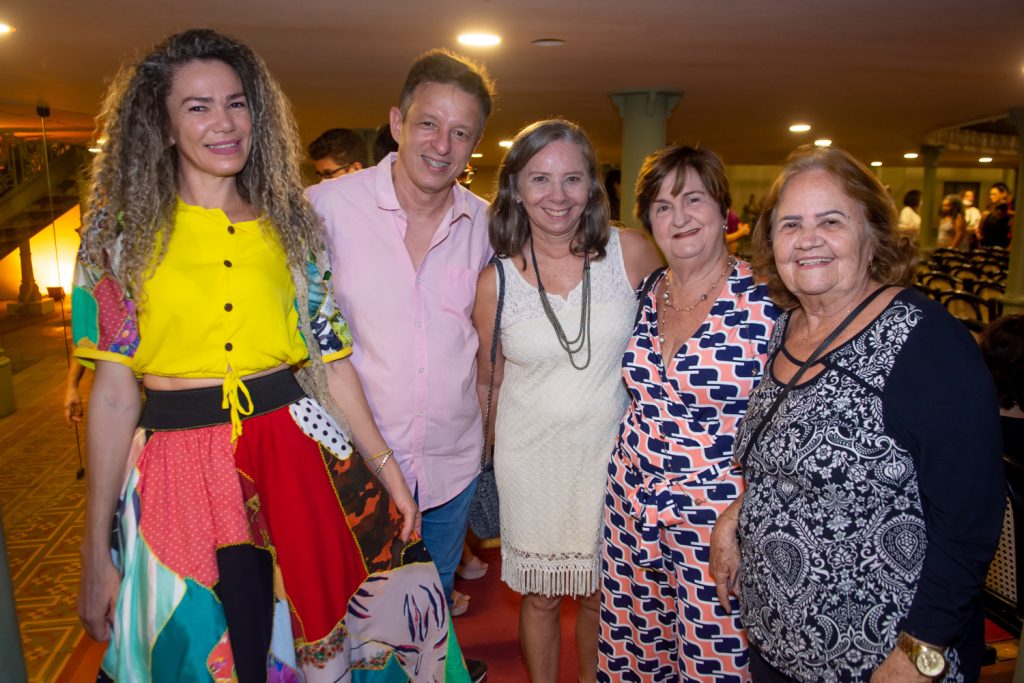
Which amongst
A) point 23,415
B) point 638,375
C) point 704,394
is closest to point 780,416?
point 704,394

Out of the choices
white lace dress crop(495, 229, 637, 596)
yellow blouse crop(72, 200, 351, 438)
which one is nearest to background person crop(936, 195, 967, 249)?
white lace dress crop(495, 229, 637, 596)

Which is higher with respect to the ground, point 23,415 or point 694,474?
point 694,474

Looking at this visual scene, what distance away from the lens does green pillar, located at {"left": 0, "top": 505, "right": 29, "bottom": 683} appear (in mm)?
1277

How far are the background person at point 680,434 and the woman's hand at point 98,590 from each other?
127cm

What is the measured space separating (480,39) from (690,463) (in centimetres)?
314

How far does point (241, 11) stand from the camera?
3.55 m

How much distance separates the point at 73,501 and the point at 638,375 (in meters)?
3.92

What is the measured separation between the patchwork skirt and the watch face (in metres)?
1.15

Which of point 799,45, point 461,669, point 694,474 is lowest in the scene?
point 461,669

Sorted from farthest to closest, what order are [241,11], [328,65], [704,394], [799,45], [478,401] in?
[328,65]
[799,45]
[241,11]
[478,401]
[704,394]

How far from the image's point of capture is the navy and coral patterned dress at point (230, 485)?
1.47 m

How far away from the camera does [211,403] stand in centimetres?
157

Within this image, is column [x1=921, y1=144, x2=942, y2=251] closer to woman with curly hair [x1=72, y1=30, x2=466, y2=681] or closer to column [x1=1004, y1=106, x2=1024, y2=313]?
column [x1=1004, y1=106, x2=1024, y2=313]

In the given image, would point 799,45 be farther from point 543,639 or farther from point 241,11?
point 543,639
